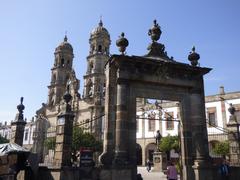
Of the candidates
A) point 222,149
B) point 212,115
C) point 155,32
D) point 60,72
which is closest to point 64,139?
point 155,32

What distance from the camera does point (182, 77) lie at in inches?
535

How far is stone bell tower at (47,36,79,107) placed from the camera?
53688mm

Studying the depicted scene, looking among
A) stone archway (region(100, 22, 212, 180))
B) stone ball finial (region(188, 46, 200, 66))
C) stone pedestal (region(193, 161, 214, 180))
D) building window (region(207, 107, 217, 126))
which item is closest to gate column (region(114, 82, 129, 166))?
stone archway (region(100, 22, 212, 180))

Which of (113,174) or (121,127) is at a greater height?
(121,127)

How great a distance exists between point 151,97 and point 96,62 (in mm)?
36733

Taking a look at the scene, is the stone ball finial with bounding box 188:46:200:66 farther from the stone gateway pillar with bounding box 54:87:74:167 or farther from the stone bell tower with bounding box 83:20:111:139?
the stone bell tower with bounding box 83:20:111:139

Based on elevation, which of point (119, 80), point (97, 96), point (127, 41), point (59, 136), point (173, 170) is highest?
point (97, 96)

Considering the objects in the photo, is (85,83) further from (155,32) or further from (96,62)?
(155,32)

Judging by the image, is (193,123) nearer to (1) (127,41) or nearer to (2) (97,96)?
(1) (127,41)

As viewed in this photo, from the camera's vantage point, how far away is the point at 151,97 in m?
12.9

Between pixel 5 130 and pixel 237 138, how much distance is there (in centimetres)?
7329

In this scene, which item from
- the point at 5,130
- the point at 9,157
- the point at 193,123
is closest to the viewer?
the point at 9,157

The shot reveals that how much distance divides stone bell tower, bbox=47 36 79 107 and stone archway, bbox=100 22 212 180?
134 feet

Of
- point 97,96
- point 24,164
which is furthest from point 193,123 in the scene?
point 97,96
